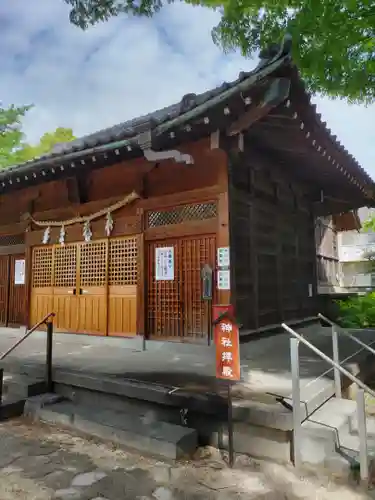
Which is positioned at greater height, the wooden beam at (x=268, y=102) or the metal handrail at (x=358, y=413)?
the wooden beam at (x=268, y=102)

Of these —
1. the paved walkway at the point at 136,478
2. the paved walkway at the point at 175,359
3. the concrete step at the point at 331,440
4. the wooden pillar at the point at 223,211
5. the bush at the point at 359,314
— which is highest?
the wooden pillar at the point at 223,211

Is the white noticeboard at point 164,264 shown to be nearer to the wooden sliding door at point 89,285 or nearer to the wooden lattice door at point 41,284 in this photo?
the wooden sliding door at point 89,285

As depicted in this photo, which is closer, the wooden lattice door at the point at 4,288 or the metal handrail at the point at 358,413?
the metal handrail at the point at 358,413

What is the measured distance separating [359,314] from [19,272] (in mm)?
8944

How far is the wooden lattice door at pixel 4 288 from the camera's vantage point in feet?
32.6

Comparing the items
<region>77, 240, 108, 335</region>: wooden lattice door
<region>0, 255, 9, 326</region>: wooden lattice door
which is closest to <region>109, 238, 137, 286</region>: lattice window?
<region>77, 240, 108, 335</region>: wooden lattice door

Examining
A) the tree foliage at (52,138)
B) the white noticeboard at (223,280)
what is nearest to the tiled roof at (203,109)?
the white noticeboard at (223,280)

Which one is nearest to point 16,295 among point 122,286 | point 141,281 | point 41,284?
point 41,284

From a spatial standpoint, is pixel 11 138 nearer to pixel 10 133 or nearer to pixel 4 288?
pixel 10 133

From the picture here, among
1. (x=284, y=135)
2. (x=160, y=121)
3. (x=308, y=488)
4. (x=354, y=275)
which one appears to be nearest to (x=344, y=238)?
(x=354, y=275)

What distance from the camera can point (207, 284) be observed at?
21.3 feet

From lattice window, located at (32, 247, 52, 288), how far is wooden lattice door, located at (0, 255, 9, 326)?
1294 mm

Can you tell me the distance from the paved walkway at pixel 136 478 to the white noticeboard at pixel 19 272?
20.9 feet

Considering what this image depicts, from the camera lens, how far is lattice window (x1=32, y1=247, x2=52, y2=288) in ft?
29.2
